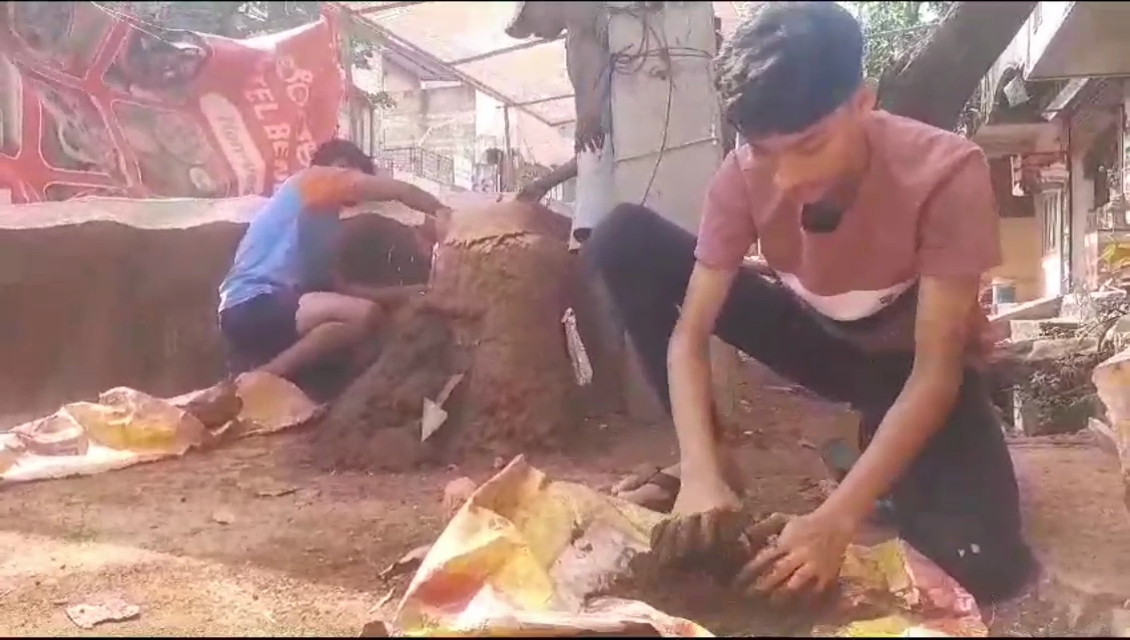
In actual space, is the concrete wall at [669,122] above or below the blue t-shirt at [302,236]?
above

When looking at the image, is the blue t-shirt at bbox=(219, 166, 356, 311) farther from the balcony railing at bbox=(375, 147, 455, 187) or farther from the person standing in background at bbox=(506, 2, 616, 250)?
the person standing in background at bbox=(506, 2, 616, 250)

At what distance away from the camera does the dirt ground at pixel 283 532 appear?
1050mm

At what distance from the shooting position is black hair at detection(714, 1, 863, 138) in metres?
0.92

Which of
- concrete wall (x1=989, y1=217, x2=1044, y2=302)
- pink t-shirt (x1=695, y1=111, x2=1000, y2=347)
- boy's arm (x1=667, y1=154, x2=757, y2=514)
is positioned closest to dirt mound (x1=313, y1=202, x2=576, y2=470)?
boy's arm (x1=667, y1=154, x2=757, y2=514)

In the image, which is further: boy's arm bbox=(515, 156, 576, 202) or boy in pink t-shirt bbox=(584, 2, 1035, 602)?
boy's arm bbox=(515, 156, 576, 202)

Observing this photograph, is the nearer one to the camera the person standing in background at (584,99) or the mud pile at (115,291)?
the person standing in background at (584,99)

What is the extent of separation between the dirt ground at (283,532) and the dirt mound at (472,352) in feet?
0.12

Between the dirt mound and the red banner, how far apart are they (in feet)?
0.68

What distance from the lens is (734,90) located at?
3.14 ft

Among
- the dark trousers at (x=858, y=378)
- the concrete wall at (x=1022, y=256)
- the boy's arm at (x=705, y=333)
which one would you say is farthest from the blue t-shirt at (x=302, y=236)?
the concrete wall at (x=1022, y=256)

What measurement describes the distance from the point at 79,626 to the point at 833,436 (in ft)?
2.48

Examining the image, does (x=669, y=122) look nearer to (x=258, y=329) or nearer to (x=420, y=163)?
(x=420, y=163)

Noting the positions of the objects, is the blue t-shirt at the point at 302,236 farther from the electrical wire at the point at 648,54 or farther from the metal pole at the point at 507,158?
the electrical wire at the point at 648,54

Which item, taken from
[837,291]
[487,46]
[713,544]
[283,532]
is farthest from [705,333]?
[283,532]
